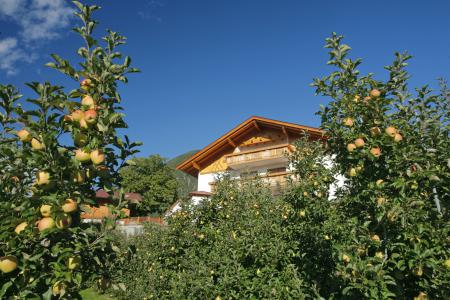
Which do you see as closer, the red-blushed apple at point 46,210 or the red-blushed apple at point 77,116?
the red-blushed apple at point 46,210

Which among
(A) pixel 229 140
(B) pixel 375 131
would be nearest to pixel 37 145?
(B) pixel 375 131

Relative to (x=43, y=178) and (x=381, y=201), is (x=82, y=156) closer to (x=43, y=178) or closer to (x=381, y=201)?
(x=43, y=178)

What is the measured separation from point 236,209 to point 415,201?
631cm

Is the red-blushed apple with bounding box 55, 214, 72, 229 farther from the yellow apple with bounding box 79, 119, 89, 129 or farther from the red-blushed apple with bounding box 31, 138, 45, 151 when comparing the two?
the yellow apple with bounding box 79, 119, 89, 129

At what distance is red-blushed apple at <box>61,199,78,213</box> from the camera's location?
2.32 m

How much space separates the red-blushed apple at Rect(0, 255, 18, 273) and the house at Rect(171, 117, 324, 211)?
70.6ft

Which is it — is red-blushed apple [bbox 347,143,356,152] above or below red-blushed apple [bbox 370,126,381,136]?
below

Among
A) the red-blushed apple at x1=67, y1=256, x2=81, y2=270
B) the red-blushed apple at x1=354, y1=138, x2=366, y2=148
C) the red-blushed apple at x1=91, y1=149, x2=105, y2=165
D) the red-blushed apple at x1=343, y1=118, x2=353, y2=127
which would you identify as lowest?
the red-blushed apple at x1=67, y1=256, x2=81, y2=270

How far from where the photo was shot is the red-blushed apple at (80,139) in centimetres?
257

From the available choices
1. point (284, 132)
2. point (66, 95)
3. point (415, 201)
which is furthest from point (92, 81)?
point (284, 132)

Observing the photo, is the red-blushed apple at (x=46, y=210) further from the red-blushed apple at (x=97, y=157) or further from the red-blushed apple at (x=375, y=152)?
the red-blushed apple at (x=375, y=152)

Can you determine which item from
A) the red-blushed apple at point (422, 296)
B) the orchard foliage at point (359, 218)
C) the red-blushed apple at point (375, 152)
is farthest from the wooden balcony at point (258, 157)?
the red-blushed apple at point (422, 296)

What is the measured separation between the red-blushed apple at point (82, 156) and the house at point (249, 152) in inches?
838

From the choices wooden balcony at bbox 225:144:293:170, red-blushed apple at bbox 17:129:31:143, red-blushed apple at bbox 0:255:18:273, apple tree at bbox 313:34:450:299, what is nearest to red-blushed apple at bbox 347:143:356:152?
apple tree at bbox 313:34:450:299
